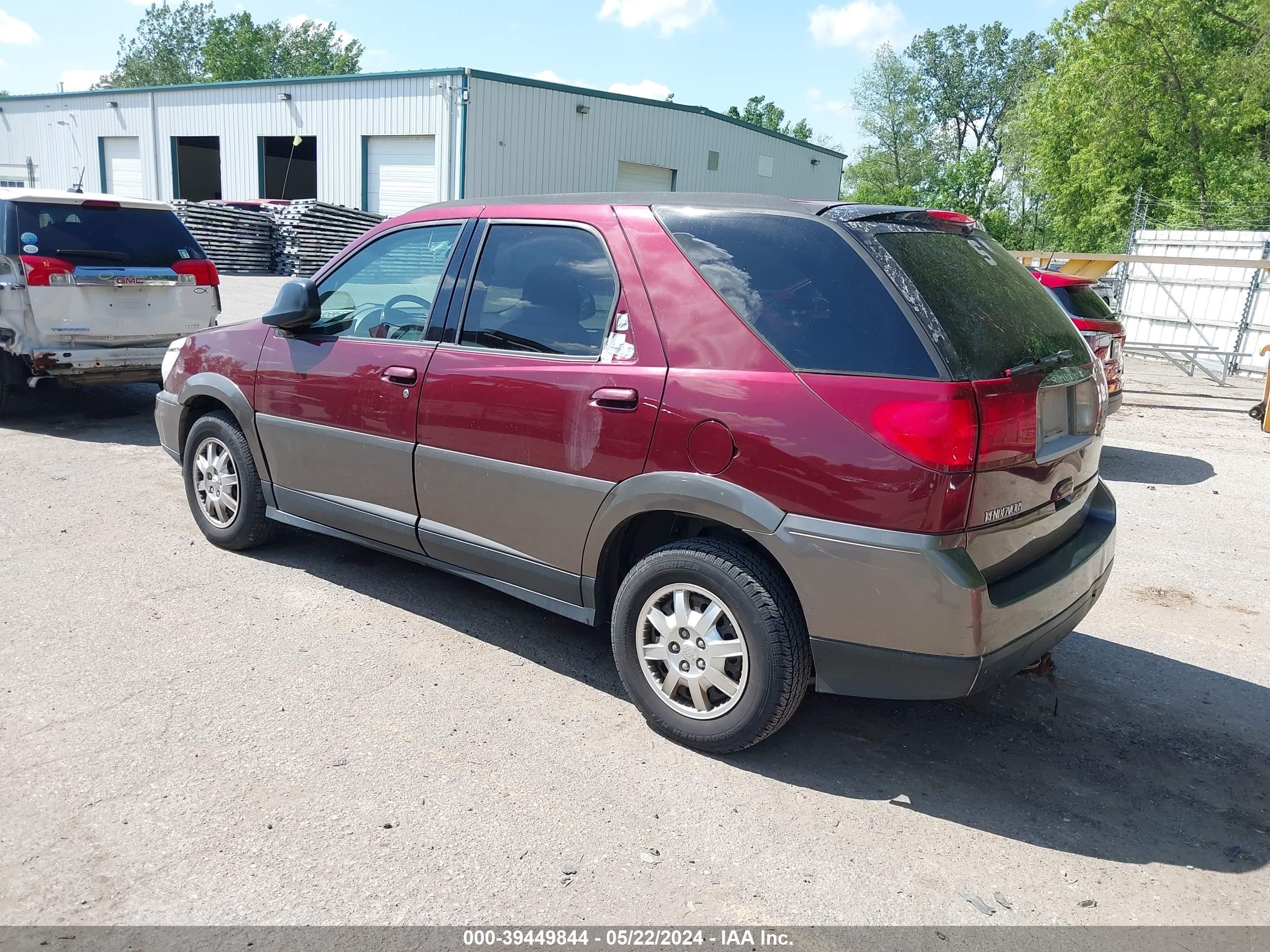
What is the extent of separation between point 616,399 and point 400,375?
121 cm

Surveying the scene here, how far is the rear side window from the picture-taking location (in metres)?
3.08

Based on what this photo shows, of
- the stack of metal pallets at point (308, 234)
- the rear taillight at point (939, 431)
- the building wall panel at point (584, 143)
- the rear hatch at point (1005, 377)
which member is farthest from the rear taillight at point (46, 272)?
the stack of metal pallets at point (308, 234)

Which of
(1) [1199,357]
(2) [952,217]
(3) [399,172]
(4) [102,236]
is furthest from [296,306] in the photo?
(3) [399,172]

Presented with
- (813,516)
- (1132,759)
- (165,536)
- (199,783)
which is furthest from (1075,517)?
(165,536)

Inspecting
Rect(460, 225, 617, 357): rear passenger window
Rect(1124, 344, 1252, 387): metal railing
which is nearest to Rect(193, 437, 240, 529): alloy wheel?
Rect(460, 225, 617, 357): rear passenger window

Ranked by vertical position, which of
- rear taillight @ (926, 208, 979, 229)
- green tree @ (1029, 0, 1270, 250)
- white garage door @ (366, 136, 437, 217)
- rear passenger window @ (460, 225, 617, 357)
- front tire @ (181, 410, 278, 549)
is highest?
green tree @ (1029, 0, 1270, 250)

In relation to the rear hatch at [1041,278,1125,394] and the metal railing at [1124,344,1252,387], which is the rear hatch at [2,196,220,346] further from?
the metal railing at [1124,344,1252,387]

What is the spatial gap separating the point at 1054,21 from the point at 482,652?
45408 mm

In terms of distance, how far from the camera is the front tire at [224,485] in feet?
16.9

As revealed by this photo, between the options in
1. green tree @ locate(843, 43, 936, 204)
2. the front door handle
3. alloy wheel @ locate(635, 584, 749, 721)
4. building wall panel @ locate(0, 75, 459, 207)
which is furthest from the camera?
green tree @ locate(843, 43, 936, 204)

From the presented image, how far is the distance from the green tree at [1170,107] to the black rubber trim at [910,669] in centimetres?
3434

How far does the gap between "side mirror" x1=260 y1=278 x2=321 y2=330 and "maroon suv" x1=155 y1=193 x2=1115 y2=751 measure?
269 mm

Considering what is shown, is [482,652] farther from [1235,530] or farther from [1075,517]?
[1235,530]

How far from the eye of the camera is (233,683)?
3.87 meters
